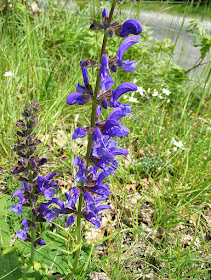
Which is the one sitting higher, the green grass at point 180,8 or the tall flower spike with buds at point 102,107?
the green grass at point 180,8

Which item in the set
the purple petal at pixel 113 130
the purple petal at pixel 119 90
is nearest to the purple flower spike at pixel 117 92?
the purple petal at pixel 119 90

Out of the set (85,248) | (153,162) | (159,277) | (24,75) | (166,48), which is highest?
(166,48)

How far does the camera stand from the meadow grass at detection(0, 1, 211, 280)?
1.84 meters

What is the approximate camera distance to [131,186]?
272 centimetres

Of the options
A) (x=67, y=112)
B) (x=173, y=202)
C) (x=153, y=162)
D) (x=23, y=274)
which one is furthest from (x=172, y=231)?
(x=67, y=112)

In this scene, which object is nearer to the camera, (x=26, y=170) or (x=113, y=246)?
(x=26, y=170)

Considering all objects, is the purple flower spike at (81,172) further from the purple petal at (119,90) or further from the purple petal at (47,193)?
the purple petal at (119,90)

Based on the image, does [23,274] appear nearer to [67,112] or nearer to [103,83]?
[103,83]

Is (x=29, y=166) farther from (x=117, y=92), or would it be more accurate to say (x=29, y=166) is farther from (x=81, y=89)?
(x=117, y=92)

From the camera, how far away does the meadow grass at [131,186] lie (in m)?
1.84

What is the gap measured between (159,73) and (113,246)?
8.87 ft

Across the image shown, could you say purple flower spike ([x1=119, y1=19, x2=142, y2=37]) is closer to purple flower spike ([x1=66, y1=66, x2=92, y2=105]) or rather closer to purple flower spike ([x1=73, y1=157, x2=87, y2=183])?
purple flower spike ([x1=66, y1=66, x2=92, y2=105])

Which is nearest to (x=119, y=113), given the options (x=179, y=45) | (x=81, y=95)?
(x=81, y=95)

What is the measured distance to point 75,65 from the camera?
3.63 m
